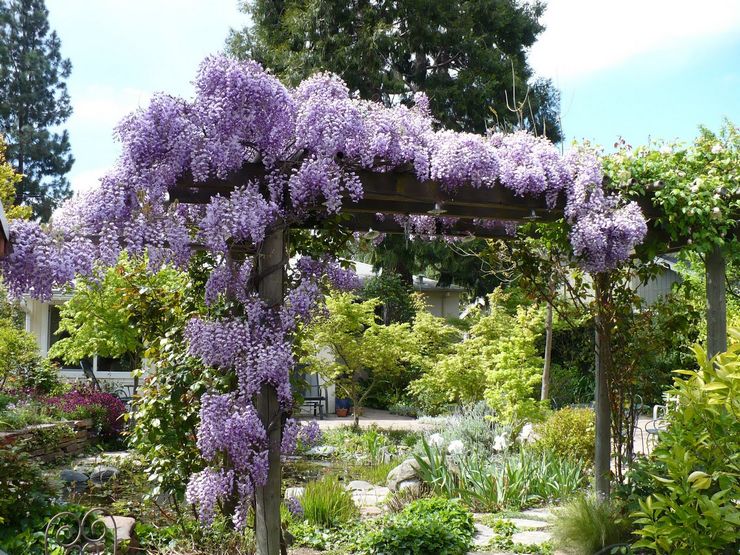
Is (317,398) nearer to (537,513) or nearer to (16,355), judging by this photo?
(16,355)

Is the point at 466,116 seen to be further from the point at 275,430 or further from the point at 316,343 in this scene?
the point at 275,430

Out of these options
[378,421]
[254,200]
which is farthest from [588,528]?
[378,421]

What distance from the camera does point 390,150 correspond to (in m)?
4.12

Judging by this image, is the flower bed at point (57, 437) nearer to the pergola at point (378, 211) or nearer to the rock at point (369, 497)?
the rock at point (369, 497)

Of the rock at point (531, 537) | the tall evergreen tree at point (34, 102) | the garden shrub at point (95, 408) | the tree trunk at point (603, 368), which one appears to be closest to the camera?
the rock at point (531, 537)

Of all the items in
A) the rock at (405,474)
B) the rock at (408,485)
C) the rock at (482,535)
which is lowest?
the rock at (482,535)

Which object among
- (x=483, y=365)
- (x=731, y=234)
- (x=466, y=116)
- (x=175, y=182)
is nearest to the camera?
(x=175, y=182)

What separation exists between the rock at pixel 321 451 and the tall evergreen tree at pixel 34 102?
2137cm

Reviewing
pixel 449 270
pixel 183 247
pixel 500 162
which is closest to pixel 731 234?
pixel 500 162

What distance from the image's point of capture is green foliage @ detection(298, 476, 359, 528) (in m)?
5.62

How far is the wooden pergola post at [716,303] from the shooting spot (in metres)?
5.12

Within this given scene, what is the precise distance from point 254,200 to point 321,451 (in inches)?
270

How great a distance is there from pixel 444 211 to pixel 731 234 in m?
2.15

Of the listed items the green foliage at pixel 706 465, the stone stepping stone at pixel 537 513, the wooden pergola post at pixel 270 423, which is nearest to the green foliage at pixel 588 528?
the stone stepping stone at pixel 537 513
